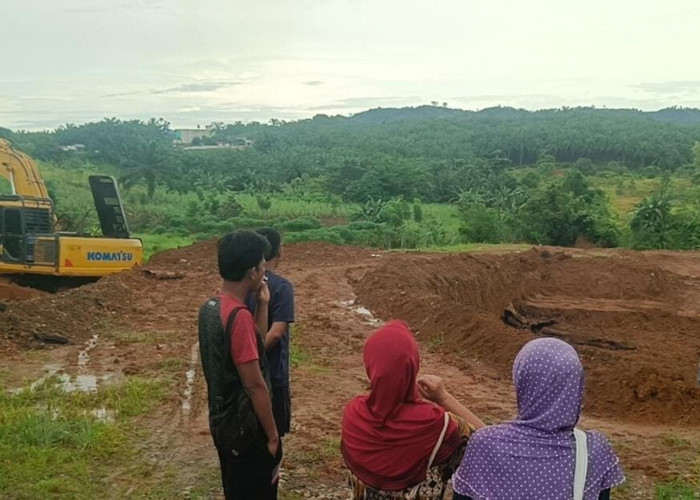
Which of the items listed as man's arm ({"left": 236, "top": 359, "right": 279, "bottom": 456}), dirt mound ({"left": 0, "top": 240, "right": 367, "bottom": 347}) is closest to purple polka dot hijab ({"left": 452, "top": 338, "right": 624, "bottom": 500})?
man's arm ({"left": 236, "top": 359, "right": 279, "bottom": 456})

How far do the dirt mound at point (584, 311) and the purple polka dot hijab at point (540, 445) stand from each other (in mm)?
5183

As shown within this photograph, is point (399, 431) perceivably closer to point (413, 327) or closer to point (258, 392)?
point (258, 392)

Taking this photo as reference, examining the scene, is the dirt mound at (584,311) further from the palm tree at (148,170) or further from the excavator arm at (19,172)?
the palm tree at (148,170)

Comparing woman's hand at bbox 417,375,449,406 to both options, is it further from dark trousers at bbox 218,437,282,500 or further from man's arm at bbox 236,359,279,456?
dark trousers at bbox 218,437,282,500

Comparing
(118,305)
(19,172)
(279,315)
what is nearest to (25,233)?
(19,172)

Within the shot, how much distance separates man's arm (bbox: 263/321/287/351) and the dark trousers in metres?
0.71

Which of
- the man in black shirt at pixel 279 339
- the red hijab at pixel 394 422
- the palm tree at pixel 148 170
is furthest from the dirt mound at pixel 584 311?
the palm tree at pixel 148 170

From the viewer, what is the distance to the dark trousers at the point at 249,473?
3180mm

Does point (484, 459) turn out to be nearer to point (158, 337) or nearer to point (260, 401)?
point (260, 401)

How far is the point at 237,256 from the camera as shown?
309 centimetres

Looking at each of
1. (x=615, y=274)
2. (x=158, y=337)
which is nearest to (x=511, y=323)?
(x=615, y=274)

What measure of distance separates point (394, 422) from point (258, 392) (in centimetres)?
79

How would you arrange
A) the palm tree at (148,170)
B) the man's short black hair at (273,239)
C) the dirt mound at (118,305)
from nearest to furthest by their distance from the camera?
the man's short black hair at (273,239) → the dirt mound at (118,305) → the palm tree at (148,170)

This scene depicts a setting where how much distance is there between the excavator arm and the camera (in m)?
13.8
